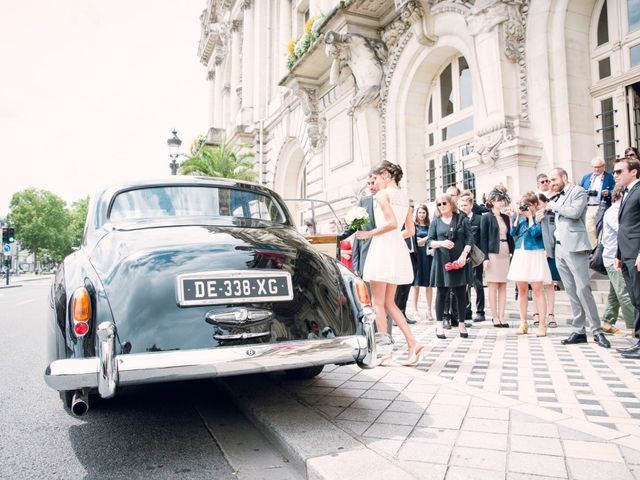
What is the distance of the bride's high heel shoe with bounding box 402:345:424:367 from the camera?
175 inches

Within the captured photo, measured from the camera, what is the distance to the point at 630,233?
4.67 m

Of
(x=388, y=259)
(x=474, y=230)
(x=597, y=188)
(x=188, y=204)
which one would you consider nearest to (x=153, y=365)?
(x=188, y=204)

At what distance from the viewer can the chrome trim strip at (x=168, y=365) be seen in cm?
239

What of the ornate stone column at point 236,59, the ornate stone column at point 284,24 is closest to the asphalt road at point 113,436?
the ornate stone column at point 284,24

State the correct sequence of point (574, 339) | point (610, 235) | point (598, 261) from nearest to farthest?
point (574, 339)
point (610, 235)
point (598, 261)

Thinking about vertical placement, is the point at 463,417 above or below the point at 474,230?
below

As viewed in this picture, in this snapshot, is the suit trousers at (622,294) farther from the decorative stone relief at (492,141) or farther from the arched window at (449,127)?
the arched window at (449,127)

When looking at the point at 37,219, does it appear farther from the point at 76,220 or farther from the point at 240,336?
the point at 240,336

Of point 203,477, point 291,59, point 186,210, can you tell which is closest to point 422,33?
point 291,59

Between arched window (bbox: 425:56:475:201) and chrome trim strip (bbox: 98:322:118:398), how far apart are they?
981cm

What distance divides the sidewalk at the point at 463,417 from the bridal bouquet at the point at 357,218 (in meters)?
1.43

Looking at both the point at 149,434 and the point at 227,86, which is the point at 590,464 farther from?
the point at 227,86

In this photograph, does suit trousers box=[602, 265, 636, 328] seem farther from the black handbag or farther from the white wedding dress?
the white wedding dress

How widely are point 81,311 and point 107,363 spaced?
416 mm
